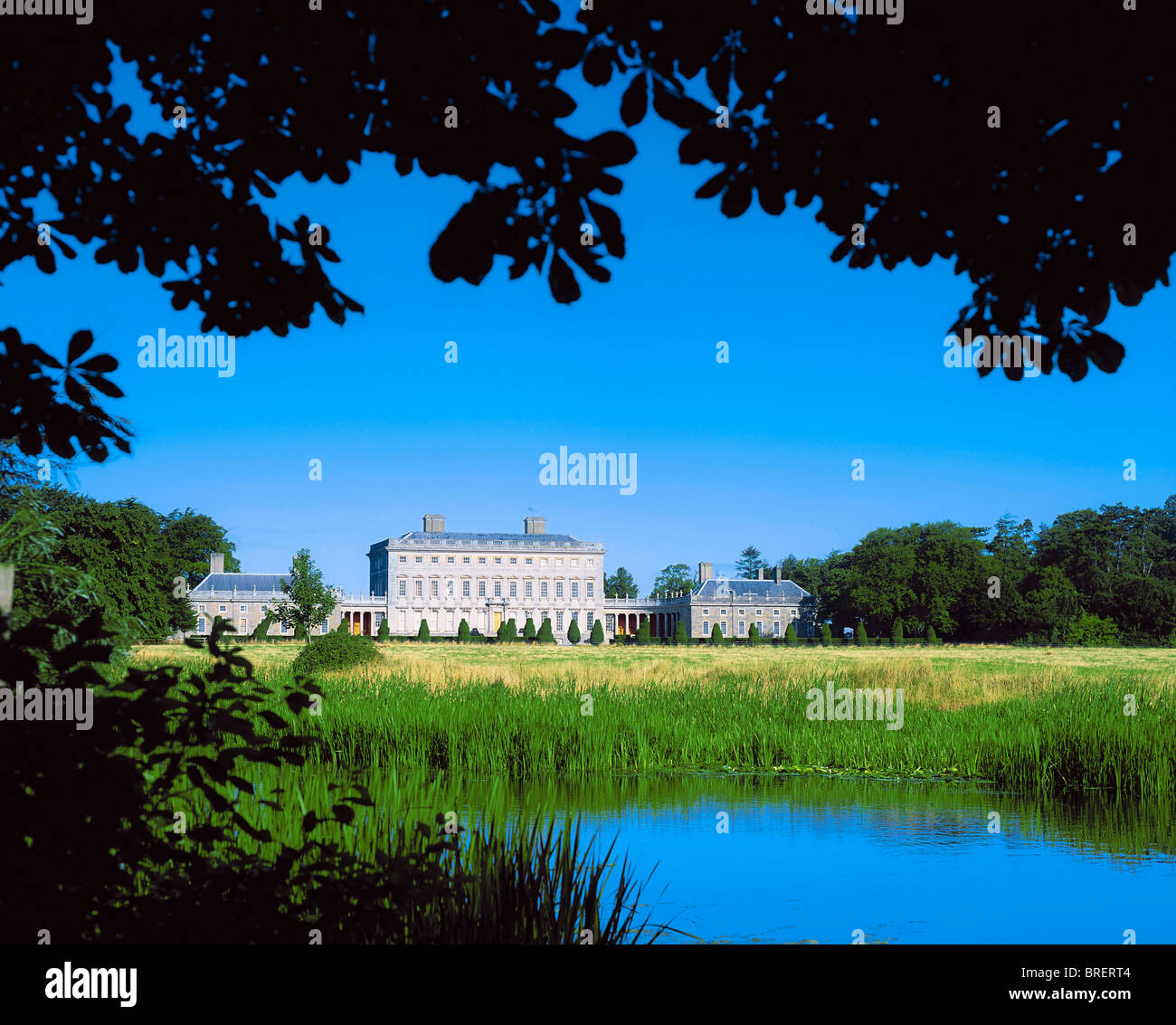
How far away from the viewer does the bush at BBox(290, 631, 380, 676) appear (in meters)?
20.3

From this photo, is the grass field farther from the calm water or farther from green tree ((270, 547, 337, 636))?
green tree ((270, 547, 337, 636))

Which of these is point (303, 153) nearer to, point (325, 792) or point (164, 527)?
point (325, 792)

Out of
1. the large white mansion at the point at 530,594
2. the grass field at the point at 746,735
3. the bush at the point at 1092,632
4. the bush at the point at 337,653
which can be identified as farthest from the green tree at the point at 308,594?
the large white mansion at the point at 530,594

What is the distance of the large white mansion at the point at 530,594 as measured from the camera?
92000 millimetres

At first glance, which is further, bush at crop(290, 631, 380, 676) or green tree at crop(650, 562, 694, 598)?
green tree at crop(650, 562, 694, 598)

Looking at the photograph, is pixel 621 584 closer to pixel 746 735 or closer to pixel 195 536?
pixel 195 536

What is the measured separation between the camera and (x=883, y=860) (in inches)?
333

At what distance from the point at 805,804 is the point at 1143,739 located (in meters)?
3.83

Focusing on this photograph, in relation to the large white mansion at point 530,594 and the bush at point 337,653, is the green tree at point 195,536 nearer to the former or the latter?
the large white mansion at point 530,594

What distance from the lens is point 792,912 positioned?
7.09 meters

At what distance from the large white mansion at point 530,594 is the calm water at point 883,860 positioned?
257ft

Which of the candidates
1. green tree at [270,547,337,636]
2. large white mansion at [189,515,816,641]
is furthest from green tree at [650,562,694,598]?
green tree at [270,547,337,636]

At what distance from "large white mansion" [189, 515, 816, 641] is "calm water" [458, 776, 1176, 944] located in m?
78.3
